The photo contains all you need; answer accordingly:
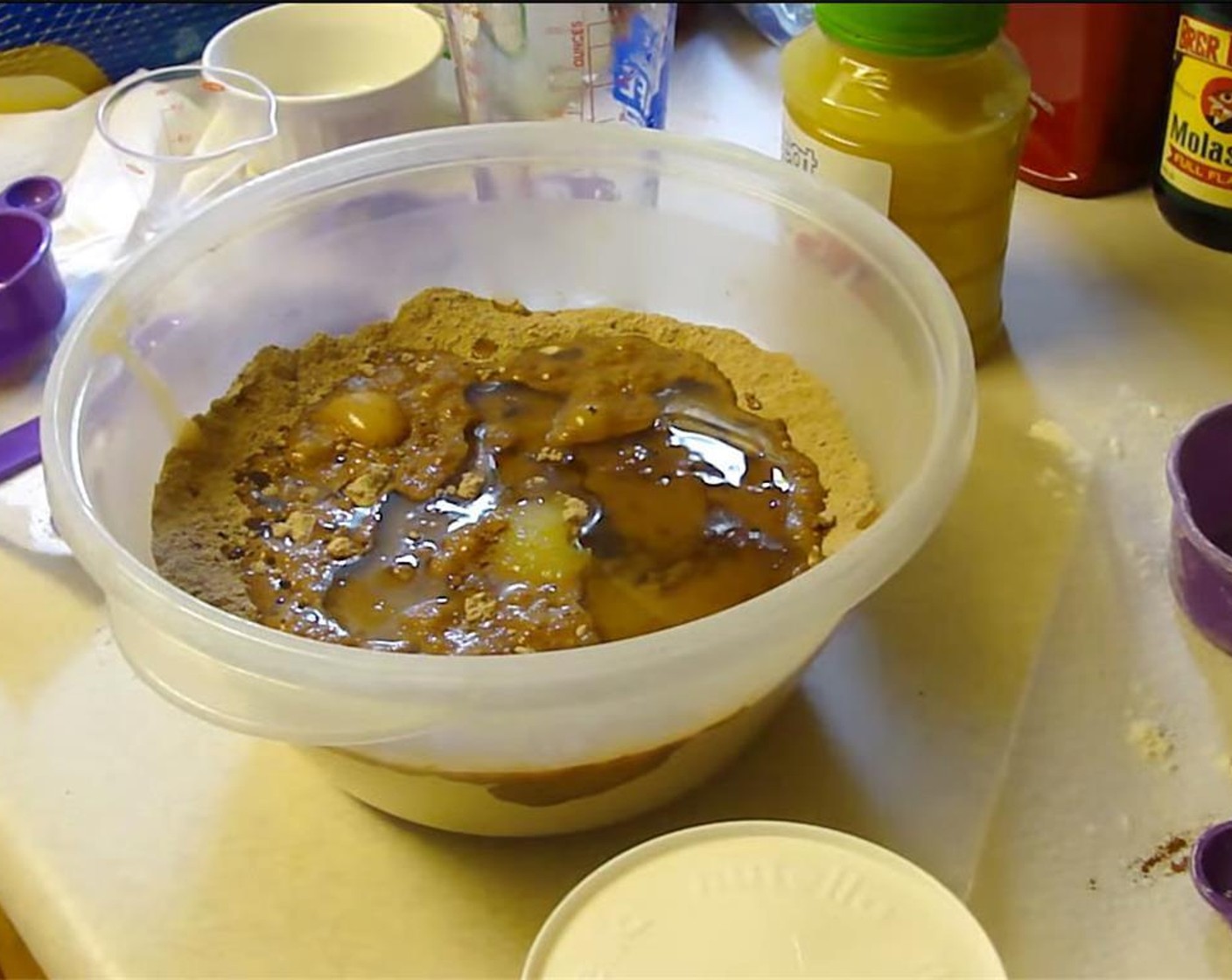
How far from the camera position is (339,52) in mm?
980

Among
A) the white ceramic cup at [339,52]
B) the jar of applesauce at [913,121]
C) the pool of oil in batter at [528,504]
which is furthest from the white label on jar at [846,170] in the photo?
the white ceramic cup at [339,52]

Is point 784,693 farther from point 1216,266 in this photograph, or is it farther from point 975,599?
point 1216,266

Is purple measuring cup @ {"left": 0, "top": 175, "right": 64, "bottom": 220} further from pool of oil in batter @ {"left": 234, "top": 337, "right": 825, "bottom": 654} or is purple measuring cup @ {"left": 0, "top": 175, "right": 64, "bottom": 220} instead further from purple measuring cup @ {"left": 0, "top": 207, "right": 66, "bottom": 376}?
pool of oil in batter @ {"left": 234, "top": 337, "right": 825, "bottom": 654}

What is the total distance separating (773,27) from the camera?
1.04 m

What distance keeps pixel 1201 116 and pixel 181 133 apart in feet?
1.95

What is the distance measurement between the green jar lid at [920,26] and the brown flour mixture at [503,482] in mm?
155

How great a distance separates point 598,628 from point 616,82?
0.43m

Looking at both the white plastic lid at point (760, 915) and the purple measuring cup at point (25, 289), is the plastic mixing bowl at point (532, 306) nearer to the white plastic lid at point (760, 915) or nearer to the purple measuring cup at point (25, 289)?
the white plastic lid at point (760, 915)

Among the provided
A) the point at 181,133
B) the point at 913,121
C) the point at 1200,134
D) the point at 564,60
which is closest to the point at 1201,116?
the point at 1200,134

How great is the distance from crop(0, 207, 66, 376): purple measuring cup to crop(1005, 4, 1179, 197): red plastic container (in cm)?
53

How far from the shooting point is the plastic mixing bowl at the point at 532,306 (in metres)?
0.48

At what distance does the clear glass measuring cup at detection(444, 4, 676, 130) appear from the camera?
0.87 m

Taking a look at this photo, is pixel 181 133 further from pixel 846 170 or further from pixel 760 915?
pixel 760 915

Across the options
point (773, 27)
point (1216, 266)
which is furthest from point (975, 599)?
point (773, 27)
